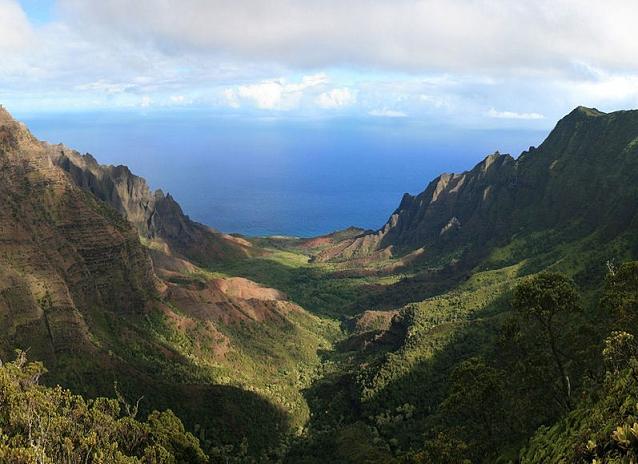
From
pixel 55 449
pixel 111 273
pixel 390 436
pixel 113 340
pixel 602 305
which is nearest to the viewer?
pixel 55 449

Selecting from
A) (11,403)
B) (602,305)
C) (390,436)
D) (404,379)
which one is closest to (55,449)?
(11,403)

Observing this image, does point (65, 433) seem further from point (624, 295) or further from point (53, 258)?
point (53, 258)

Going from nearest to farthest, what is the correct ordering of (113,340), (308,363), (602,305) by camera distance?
(602,305) → (113,340) → (308,363)

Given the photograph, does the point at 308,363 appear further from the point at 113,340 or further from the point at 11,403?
the point at 11,403

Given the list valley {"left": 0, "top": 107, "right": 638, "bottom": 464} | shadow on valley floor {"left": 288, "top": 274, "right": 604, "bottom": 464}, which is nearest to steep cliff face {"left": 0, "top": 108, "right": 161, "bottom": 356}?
valley {"left": 0, "top": 107, "right": 638, "bottom": 464}

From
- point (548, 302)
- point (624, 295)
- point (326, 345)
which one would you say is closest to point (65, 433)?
point (548, 302)

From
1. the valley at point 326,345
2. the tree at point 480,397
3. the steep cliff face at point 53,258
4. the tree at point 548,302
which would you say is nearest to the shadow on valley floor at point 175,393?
the valley at point 326,345
